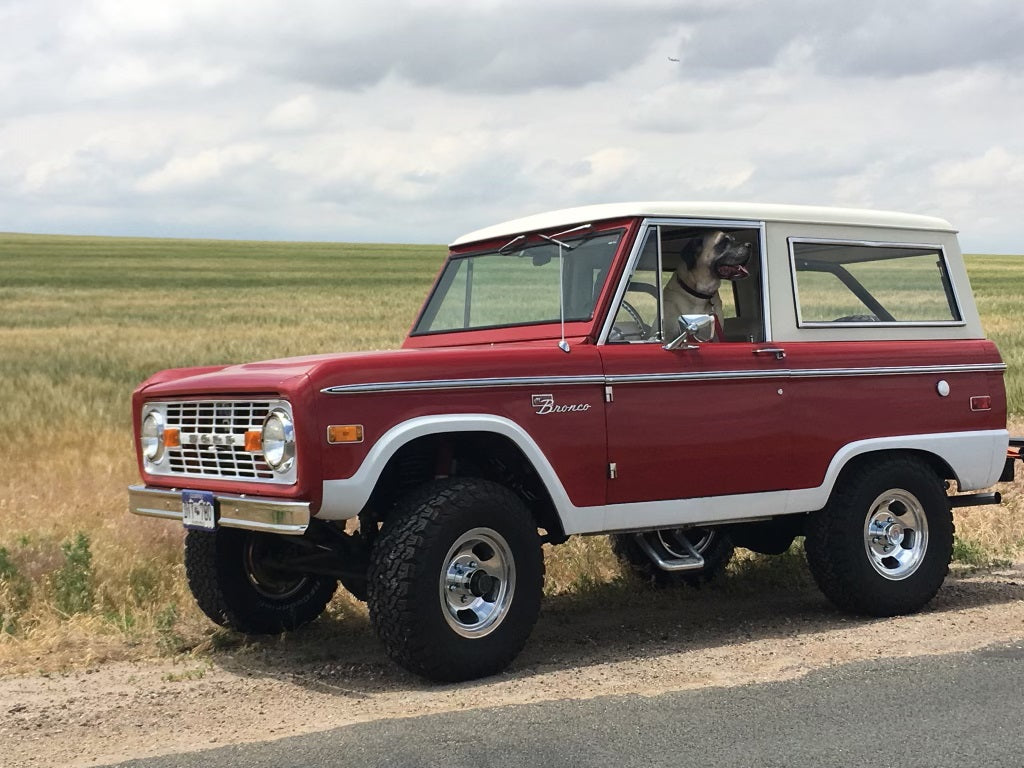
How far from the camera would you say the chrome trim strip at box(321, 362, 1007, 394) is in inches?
225

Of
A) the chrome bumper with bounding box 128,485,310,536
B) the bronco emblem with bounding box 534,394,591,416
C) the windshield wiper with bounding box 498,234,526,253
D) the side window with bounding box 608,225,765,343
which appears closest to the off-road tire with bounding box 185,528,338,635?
the chrome bumper with bounding box 128,485,310,536

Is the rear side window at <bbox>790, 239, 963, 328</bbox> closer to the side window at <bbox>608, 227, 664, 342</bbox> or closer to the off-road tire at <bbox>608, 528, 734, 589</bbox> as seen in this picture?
the side window at <bbox>608, 227, 664, 342</bbox>

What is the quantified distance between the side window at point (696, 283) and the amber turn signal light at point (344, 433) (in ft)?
5.48

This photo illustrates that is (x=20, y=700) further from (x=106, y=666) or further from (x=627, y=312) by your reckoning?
(x=627, y=312)

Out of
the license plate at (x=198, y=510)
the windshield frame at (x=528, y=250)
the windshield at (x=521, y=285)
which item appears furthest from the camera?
the windshield at (x=521, y=285)

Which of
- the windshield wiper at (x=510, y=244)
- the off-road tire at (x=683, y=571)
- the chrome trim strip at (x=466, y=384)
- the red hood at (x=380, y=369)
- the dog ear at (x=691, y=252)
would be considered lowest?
the off-road tire at (x=683, y=571)

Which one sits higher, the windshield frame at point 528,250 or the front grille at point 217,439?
the windshield frame at point 528,250

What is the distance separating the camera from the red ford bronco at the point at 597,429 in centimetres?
573

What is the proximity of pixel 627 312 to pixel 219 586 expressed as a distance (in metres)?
2.46

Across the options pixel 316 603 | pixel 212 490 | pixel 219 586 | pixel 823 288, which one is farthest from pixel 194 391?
pixel 823 288

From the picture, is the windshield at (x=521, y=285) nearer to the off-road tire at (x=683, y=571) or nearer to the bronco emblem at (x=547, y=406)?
the bronco emblem at (x=547, y=406)

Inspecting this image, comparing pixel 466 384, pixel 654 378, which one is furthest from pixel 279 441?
pixel 654 378

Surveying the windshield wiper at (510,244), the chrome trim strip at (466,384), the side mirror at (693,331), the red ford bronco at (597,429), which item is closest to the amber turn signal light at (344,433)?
the red ford bronco at (597,429)

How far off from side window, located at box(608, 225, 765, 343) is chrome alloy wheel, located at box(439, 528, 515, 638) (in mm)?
1361
